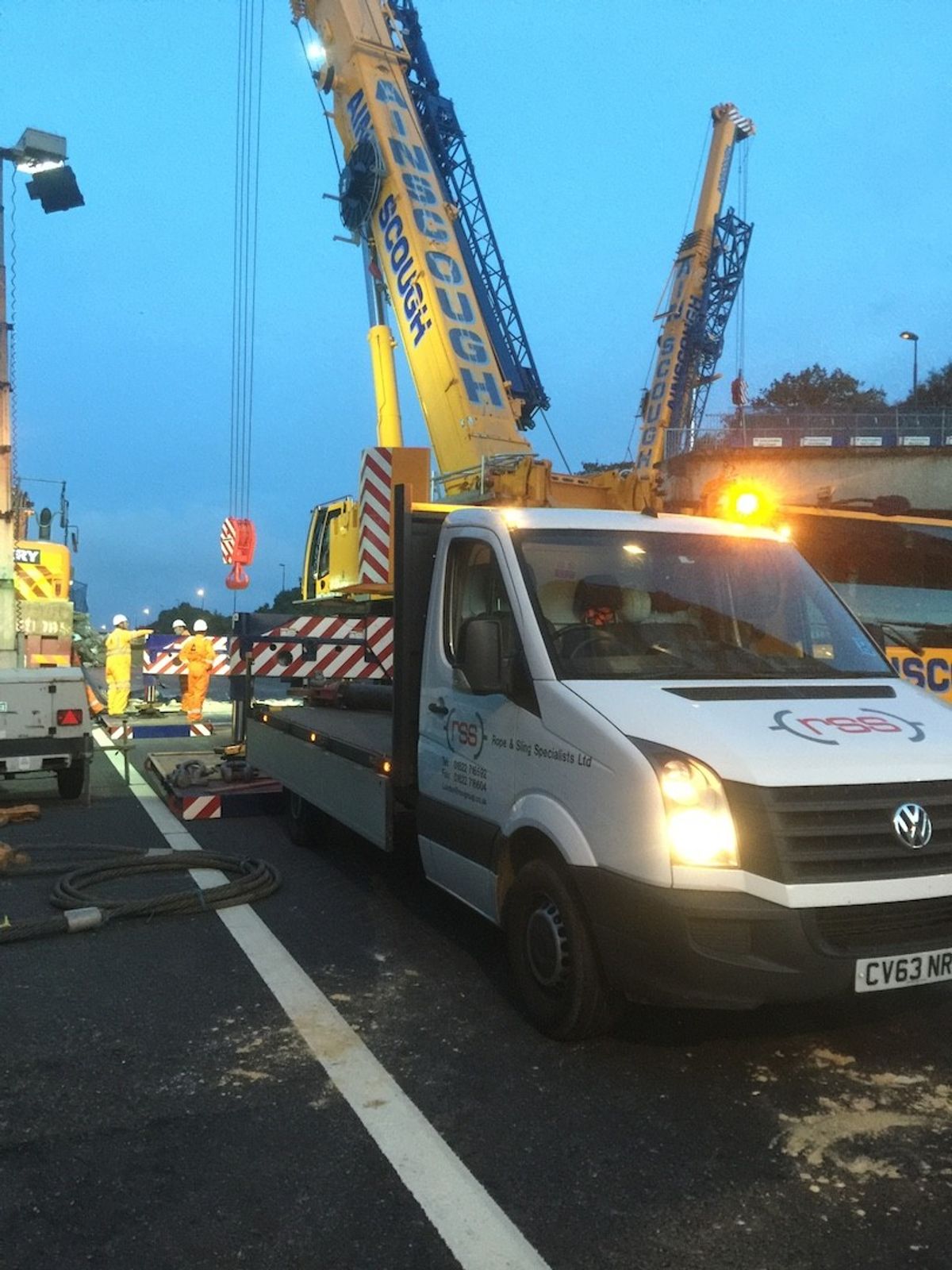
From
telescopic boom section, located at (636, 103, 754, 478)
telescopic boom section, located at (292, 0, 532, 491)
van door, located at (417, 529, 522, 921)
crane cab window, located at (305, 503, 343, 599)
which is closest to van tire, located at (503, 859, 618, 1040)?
van door, located at (417, 529, 522, 921)

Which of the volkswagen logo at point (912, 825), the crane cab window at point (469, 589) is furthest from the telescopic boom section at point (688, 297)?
the volkswagen logo at point (912, 825)

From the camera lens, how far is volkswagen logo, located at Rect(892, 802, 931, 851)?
3.39 metres

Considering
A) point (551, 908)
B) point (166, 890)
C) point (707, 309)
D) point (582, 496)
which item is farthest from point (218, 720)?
point (707, 309)

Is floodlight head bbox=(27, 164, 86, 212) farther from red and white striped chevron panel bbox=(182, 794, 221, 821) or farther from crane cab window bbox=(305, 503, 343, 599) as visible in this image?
red and white striped chevron panel bbox=(182, 794, 221, 821)

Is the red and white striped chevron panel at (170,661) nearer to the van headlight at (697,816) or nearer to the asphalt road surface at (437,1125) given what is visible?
the asphalt road surface at (437,1125)

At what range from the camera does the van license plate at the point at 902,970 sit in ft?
10.8

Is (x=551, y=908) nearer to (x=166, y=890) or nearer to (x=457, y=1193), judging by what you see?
(x=457, y=1193)

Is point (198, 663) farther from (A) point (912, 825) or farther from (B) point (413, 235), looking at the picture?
(A) point (912, 825)

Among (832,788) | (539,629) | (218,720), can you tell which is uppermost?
(539,629)

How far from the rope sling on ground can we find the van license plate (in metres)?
3.62

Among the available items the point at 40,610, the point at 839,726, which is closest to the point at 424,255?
the point at 40,610

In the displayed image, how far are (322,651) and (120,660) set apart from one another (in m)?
8.66

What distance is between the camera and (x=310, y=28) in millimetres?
14508

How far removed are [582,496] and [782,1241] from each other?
7.69m
